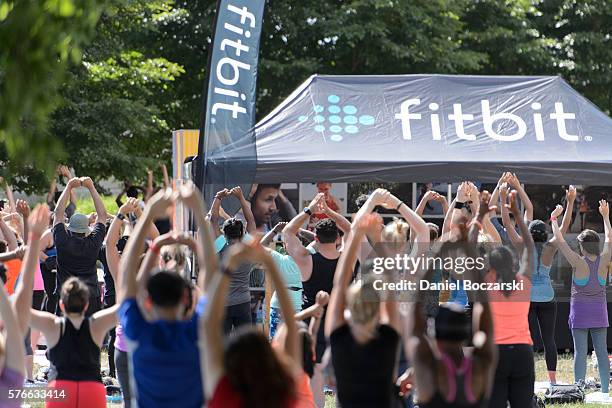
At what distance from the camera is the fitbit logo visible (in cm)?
1167

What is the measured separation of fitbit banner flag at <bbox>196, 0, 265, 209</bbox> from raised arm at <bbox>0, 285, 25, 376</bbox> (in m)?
5.49

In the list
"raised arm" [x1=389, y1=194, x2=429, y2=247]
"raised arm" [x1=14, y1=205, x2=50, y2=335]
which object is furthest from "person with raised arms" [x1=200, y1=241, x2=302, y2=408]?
"raised arm" [x1=389, y1=194, x2=429, y2=247]

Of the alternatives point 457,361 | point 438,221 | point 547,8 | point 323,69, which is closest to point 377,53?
point 323,69

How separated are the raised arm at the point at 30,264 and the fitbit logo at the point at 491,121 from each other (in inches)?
253

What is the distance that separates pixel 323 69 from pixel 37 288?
1490 cm

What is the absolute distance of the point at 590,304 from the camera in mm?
10531

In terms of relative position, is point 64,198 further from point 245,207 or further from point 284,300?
point 284,300

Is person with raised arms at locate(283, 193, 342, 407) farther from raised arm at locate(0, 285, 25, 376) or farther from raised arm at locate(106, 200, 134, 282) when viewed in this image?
raised arm at locate(0, 285, 25, 376)

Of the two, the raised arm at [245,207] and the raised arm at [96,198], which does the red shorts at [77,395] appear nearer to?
the raised arm at [96,198]

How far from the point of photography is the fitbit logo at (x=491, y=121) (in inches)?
460

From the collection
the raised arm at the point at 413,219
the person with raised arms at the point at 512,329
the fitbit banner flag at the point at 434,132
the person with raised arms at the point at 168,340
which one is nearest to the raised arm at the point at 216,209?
the fitbit banner flag at the point at 434,132

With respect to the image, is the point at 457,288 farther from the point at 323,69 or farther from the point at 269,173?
the point at 323,69

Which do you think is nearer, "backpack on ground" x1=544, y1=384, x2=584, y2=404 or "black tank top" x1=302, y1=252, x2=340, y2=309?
"black tank top" x1=302, y1=252, x2=340, y2=309

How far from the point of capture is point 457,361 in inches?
198
